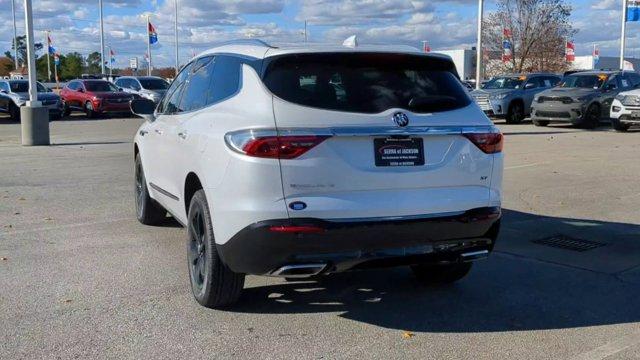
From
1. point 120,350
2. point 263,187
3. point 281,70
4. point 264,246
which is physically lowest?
point 120,350

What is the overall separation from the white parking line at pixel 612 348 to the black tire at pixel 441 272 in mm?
1294

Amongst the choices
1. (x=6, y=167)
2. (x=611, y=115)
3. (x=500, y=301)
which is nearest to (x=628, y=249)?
(x=500, y=301)

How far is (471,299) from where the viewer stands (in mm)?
5281

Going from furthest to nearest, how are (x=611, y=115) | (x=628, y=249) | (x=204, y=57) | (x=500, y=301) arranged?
(x=611, y=115) < (x=628, y=249) < (x=204, y=57) < (x=500, y=301)

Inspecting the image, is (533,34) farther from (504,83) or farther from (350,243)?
(350,243)

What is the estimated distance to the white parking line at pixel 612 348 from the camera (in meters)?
4.20

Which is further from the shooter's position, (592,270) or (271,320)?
(592,270)

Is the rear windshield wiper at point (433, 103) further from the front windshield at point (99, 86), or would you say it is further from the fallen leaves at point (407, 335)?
the front windshield at point (99, 86)

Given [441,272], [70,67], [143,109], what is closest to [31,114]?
[143,109]

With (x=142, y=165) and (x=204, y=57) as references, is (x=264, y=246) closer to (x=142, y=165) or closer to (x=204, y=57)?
(x=204, y=57)

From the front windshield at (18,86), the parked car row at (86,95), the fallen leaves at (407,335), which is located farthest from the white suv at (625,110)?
the front windshield at (18,86)

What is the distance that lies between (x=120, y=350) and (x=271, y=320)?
1027 millimetres

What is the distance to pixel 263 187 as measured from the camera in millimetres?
4160

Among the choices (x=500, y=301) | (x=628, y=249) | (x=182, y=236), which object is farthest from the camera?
(x=182, y=236)
